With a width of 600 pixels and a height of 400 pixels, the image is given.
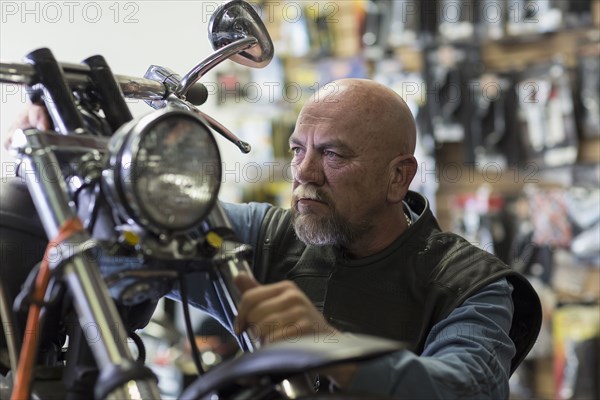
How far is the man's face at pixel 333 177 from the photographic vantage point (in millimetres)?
1580

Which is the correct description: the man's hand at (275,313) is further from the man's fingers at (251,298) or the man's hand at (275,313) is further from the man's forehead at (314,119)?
the man's forehead at (314,119)

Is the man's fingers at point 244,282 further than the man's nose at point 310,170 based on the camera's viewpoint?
No

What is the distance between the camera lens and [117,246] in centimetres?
92

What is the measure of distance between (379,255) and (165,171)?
710mm

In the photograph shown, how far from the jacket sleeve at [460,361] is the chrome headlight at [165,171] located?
26cm

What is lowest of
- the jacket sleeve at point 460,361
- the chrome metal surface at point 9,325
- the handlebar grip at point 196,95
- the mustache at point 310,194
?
the jacket sleeve at point 460,361

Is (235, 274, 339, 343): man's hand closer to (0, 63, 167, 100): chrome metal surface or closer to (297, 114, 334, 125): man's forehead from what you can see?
(0, 63, 167, 100): chrome metal surface

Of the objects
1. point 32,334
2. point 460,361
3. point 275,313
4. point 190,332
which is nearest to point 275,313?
point 275,313

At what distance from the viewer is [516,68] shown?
372 cm

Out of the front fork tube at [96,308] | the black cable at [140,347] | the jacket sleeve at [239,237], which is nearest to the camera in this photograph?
the front fork tube at [96,308]

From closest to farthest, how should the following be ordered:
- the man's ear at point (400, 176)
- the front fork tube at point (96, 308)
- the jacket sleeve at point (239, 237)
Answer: the front fork tube at point (96, 308) < the jacket sleeve at point (239, 237) < the man's ear at point (400, 176)

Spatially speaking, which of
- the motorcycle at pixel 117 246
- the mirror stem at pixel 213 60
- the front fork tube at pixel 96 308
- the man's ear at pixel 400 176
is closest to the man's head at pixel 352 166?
the man's ear at pixel 400 176

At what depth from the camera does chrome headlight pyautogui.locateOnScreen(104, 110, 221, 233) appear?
901 mm

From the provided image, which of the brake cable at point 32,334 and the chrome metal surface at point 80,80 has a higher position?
the chrome metal surface at point 80,80
